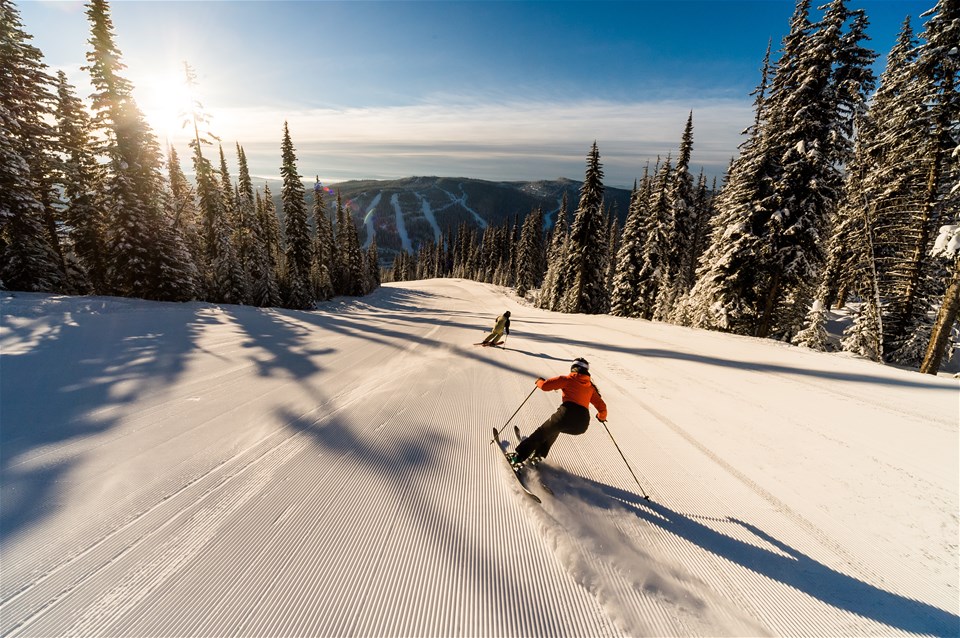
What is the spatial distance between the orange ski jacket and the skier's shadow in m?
0.95

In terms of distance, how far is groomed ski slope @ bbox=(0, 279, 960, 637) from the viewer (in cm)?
247

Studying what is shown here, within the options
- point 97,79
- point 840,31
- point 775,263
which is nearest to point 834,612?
point 775,263

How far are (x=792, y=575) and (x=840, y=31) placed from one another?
21.2m

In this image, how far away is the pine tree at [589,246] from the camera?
29.0m

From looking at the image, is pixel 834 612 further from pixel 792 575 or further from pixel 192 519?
pixel 192 519

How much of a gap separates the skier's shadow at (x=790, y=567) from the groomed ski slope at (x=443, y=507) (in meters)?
0.02

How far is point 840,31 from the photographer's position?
1356 centimetres

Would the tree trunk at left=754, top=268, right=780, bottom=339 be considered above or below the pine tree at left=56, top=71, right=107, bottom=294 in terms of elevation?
below

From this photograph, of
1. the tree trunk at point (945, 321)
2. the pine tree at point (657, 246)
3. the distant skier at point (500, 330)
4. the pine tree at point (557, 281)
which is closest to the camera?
the tree trunk at point (945, 321)

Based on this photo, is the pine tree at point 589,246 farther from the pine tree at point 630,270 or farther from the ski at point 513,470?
the ski at point 513,470

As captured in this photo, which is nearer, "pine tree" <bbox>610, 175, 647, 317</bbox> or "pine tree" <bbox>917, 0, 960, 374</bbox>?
"pine tree" <bbox>917, 0, 960, 374</bbox>

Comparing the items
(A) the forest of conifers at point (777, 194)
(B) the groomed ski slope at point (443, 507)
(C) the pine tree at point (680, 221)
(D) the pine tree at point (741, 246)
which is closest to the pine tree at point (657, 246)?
(C) the pine tree at point (680, 221)

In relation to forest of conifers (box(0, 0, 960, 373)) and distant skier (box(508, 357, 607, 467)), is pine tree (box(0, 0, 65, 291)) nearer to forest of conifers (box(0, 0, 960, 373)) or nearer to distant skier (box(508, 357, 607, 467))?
forest of conifers (box(0, 0, 960, 373))

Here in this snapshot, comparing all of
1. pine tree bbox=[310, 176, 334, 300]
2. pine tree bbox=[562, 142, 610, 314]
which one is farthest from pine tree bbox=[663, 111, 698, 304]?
pine tree bbox=[310, 176, 334, 300]
